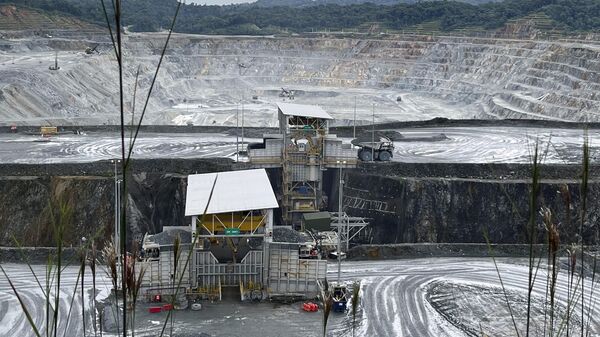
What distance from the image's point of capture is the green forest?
120 m

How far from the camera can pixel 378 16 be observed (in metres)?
140

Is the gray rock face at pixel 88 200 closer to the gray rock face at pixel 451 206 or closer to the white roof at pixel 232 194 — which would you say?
the gray rock face at pixel 451 206

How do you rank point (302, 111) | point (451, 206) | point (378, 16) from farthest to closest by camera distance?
point (378, 16)
point (451, 206)
point (302, 111)

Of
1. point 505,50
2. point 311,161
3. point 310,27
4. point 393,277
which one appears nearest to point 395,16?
point 310,27

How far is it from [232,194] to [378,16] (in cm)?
11833

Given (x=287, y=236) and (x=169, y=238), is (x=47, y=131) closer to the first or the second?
(x=169, y=238)

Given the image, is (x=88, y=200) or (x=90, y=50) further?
(x=90, y=50)

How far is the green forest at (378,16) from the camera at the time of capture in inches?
4734

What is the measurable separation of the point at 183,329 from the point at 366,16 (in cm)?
12602

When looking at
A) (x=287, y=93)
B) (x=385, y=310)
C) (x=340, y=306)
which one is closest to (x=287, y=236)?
(x=340, y=306)

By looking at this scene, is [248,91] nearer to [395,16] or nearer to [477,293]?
[395,16]

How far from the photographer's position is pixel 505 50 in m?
97.1

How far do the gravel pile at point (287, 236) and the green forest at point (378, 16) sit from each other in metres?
94.2

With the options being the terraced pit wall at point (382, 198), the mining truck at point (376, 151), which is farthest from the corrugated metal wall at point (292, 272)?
the mining truck at point (376, 151)
